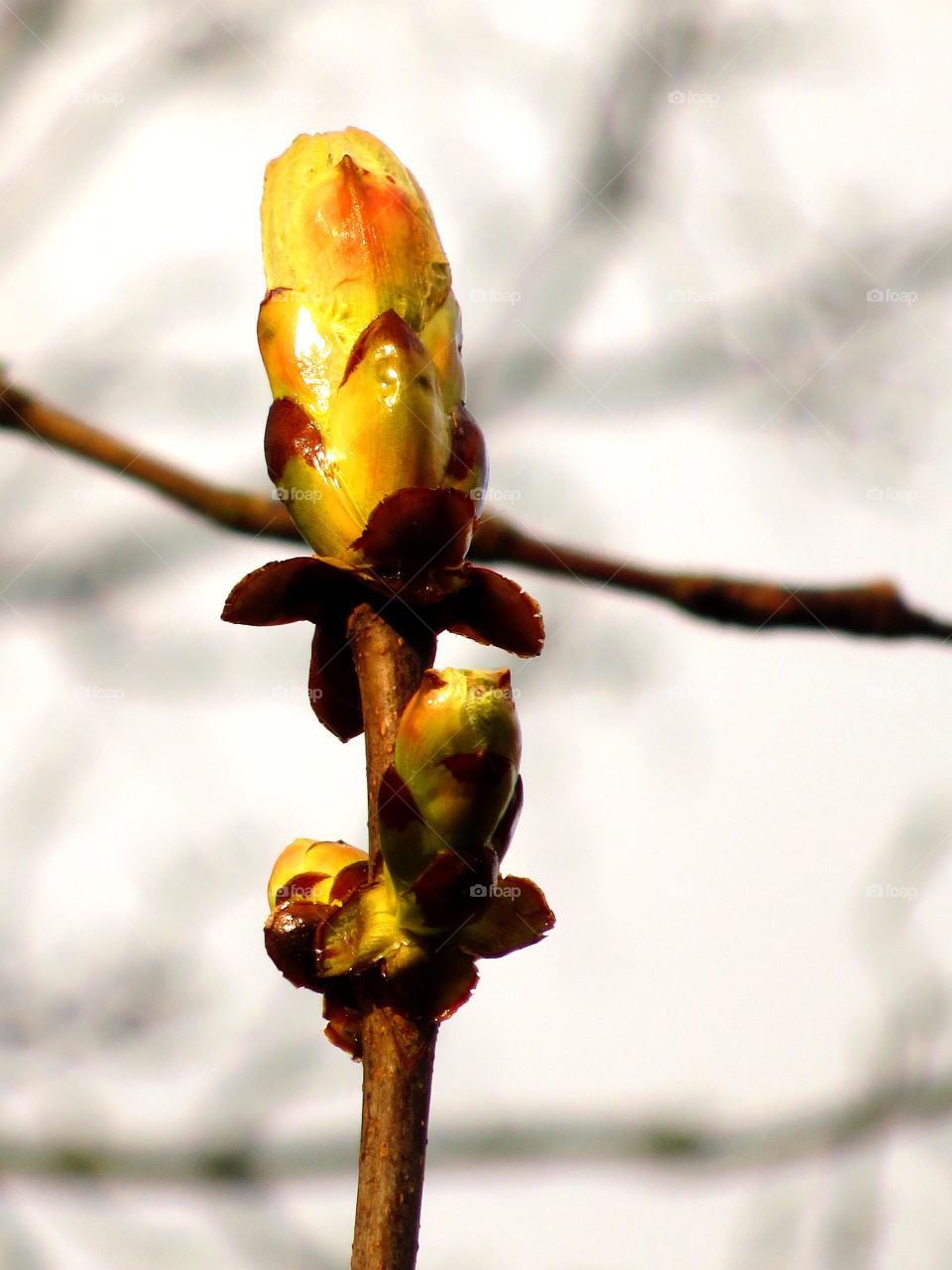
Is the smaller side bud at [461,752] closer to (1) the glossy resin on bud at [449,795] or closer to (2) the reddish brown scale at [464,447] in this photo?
(1) the glossy resin on bud at [449,795]

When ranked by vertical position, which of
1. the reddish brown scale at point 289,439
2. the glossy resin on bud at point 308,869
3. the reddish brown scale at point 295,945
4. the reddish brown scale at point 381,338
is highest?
the reddish brown scale at point 381,338

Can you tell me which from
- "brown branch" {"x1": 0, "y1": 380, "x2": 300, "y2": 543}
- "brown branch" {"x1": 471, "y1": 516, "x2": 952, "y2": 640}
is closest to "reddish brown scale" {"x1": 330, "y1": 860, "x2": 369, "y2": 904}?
"brown branch" {"x1": 471, "y1": 516, "x2": 952, "y2": 640}

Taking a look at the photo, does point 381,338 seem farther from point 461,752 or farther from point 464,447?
point 461,752

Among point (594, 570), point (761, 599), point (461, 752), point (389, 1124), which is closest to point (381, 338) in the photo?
point (461, 752)

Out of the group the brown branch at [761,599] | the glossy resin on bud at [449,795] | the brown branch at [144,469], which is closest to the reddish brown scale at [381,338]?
the glossy resin on bud at [449,795]

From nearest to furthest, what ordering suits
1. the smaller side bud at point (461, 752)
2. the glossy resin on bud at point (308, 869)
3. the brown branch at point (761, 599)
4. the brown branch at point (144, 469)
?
1. the smaller side bud at point (461, 752)
2. the glossy resin on bud at point (308, 869)
3. the brown branch at point (761, 599)
4. the brown branch at point (144, 469)

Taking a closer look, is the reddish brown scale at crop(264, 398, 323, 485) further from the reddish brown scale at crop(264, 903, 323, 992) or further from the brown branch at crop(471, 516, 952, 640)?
the brown branch at crop(471, 516, 952, 640)

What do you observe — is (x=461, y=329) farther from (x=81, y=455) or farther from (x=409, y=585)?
(x=81, y=455)

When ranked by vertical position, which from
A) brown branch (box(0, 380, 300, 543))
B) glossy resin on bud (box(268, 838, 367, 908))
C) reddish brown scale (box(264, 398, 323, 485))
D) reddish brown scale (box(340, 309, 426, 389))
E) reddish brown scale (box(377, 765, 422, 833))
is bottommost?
reddish brown scale (box(377, 765, 422, 833))

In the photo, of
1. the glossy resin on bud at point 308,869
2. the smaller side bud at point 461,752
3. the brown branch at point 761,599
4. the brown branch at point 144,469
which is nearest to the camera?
the smaller side bud at point 461,752

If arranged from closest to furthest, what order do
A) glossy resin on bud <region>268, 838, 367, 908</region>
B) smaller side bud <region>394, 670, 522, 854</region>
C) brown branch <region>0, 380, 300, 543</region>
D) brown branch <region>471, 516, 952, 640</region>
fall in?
smaller side bud <region>394, 670, 522, 854</region>, glossy resin on bud <region>268, 838, 367, 908</region>, brown branch <region>471, 516, 952, 640</region>, brown branch <region>0, 380, 300, 543</region>
